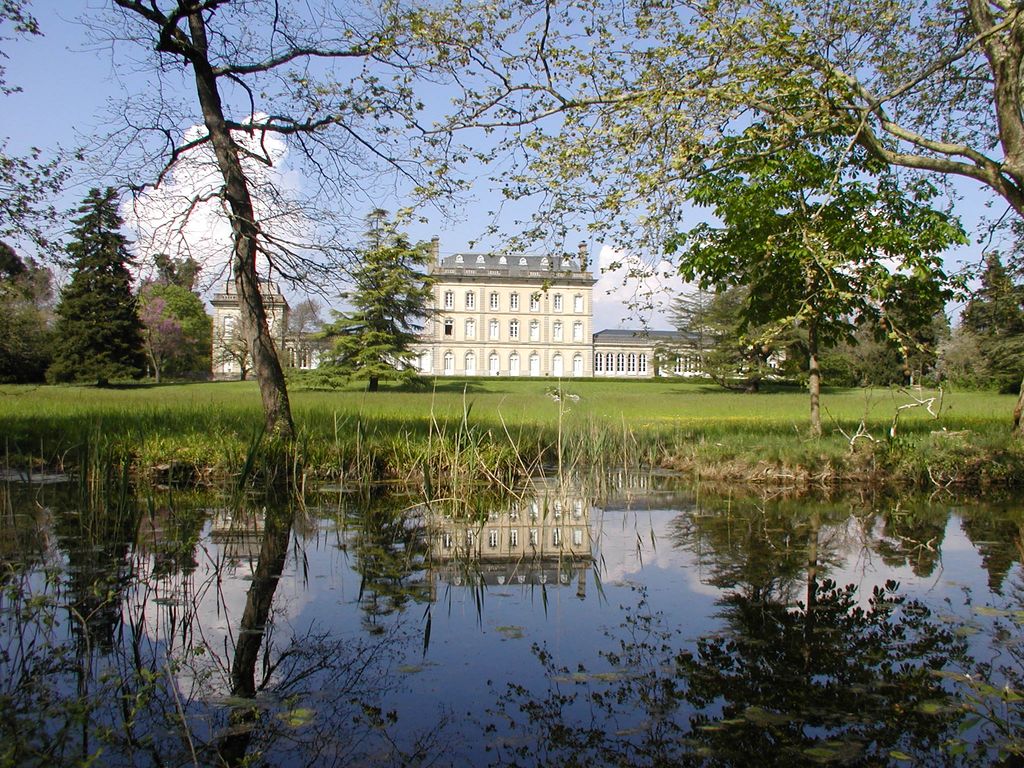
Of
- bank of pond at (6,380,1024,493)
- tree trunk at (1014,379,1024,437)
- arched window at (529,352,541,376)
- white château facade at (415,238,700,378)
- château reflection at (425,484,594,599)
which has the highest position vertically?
white château facade at (415,238,700,378)

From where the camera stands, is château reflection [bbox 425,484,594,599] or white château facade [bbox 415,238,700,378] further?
white château facade [bbox 415,238,700,378]

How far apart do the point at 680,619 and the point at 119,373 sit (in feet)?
104

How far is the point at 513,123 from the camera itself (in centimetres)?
746

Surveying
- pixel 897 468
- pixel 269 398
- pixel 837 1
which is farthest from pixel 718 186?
pixel 269 398

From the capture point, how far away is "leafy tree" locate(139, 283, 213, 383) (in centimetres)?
3316

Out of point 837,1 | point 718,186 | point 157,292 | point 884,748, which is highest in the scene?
point 837,1

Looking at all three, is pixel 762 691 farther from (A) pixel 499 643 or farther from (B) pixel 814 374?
(B) pixel 814 374

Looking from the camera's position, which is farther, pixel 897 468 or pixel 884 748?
pixel 897 468

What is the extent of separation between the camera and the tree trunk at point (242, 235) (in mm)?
7461

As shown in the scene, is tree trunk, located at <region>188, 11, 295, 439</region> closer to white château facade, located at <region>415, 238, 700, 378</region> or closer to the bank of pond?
the bank of pond

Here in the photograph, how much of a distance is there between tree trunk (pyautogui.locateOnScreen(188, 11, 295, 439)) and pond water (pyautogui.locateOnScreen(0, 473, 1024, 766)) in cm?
254

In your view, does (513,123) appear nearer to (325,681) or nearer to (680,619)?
(680,619)

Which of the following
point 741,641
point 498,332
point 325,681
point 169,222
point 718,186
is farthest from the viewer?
point 498,332

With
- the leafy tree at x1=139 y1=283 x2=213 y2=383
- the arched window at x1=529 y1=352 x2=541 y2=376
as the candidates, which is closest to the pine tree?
the leafy tree at x1=139 y1=283 x2=213 y2=383
